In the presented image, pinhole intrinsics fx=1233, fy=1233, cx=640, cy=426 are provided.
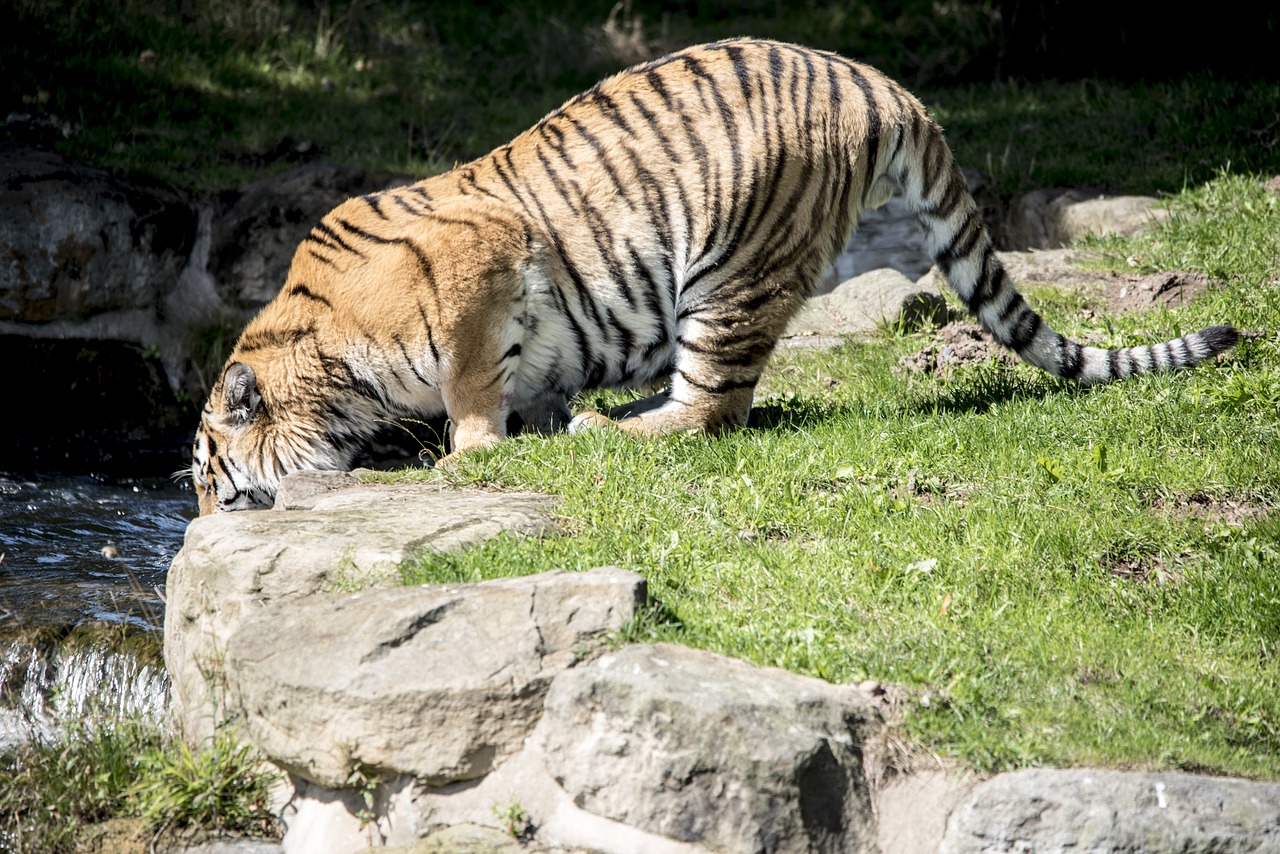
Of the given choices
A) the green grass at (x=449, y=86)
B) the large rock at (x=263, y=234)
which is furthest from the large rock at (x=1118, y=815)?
the large rock at (x=263, y=234)

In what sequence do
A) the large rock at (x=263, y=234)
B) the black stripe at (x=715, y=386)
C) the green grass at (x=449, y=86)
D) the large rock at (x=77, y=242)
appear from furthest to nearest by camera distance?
the green grass at (x=449, y=86) < the large rock at (x=263, y=234) < the large rock at (x=77, y=242) < the black stripe at (x=715, y=386)

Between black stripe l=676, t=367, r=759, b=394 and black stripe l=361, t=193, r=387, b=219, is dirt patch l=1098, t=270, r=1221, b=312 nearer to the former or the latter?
black stripe l=676, t=367, r=759, b=394

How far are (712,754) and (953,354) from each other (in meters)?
3.53

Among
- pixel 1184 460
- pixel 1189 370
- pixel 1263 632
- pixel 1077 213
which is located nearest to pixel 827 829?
pixel 1263 632

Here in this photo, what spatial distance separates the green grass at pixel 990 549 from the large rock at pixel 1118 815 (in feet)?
0.43

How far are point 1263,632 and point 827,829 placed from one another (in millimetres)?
1554

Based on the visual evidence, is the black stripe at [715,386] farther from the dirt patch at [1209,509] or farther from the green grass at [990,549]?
the dirt patch at [1209,509]

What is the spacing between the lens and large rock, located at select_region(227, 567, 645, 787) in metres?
3.31

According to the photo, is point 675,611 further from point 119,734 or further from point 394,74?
point 394,74

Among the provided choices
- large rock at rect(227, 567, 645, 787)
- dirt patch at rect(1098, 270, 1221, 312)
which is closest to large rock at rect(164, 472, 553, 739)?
large rock at rect(227, 567, 645, 787)

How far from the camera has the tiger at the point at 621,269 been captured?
4988mm

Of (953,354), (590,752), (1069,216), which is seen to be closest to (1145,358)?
(953,354)

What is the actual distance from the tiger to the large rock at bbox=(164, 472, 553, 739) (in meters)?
0.77

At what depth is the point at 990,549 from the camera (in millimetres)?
4055
